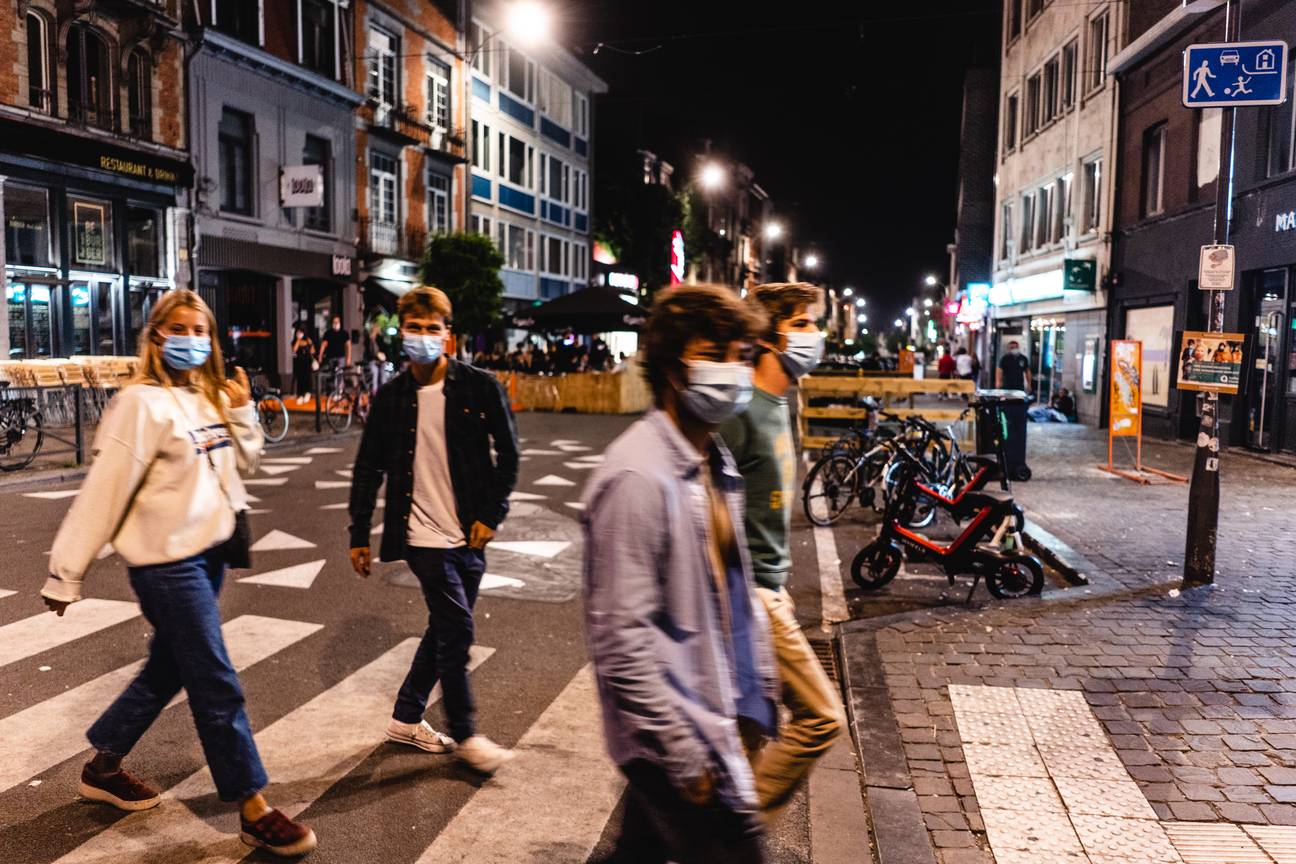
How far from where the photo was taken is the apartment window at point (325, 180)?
2698cm

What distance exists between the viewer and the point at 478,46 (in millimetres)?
36188

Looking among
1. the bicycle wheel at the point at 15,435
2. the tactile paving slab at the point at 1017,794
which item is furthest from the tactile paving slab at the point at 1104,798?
the bicycle wheel at the point at 15,435

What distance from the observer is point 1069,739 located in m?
4.45

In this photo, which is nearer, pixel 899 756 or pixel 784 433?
pixel 784 433

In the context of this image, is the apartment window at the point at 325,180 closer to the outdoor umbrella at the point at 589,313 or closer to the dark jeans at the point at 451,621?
the outdoor umbrella at the point at 589,313

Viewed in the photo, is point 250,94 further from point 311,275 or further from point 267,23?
point 311,275

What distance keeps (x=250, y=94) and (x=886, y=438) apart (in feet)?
65.2

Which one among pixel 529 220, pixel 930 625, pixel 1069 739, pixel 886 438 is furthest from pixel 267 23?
pixel 1069 739

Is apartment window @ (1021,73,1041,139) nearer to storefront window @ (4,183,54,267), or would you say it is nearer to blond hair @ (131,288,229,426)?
storefront window @ (4,183,54,267)

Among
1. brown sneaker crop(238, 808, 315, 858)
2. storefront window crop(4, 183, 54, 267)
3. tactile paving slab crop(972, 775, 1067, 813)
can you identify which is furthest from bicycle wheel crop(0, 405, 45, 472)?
tactile paving slab crop(972, 775, 1067, 813)

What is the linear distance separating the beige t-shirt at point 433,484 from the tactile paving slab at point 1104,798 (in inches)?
102

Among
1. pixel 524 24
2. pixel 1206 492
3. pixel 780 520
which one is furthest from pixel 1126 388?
pixel 524 24

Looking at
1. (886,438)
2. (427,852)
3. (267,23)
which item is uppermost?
(267,23)

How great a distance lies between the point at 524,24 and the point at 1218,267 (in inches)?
1218
